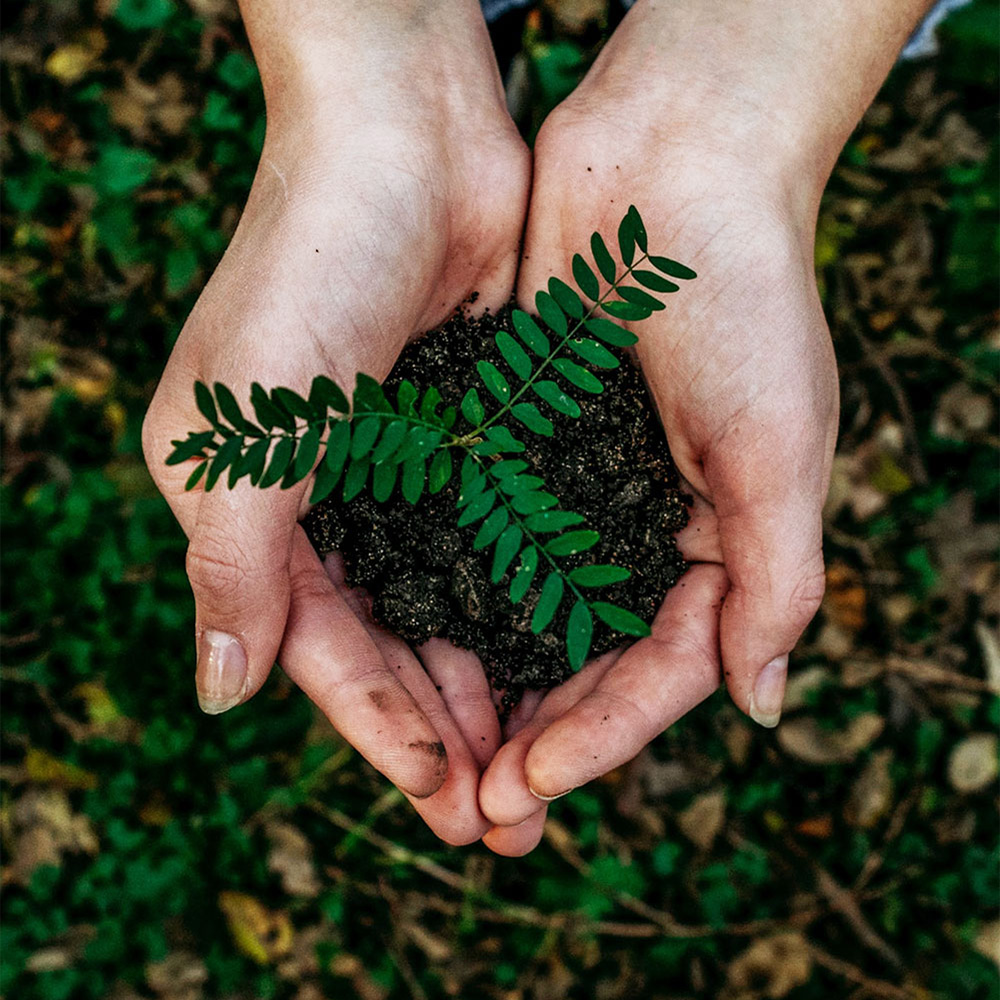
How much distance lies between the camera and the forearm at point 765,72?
2.58m

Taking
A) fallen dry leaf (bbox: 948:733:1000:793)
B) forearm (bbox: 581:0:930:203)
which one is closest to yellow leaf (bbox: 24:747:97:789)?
forearm (bbox: 581:0:930:203)

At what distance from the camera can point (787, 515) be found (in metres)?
2.34

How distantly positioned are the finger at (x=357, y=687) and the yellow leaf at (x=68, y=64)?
2640mm

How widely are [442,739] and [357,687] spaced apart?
30 cm

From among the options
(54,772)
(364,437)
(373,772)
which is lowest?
(373,772)

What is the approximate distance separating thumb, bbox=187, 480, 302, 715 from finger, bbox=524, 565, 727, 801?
2.32 feet

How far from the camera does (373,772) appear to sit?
11.7 ft

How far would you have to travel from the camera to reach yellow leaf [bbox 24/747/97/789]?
11.8 ft

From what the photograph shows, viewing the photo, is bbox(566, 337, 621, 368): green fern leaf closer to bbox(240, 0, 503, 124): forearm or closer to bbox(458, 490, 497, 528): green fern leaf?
bbox(458, 490, 497, 528): green fern leaf

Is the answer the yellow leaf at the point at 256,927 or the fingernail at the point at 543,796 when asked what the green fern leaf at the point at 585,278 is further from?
the yellow leaf at the point at 256,927

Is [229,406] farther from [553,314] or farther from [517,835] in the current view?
[517,835]

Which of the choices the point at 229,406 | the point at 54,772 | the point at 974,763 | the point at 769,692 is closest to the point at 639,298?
the point at 229,406

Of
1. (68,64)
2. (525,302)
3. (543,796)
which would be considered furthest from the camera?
(68,64)

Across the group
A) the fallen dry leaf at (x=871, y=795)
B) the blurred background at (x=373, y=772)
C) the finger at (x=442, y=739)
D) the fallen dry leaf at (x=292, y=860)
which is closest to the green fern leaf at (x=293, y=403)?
the finger at (x=442, y=739)
